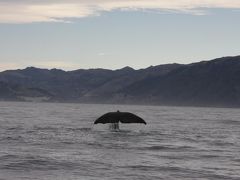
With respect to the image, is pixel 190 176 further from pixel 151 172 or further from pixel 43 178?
pixel 43 178

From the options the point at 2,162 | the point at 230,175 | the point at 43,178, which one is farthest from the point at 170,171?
the point at 2,162

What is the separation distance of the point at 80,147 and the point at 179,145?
8039 millimetres

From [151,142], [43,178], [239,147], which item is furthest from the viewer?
[151,142]

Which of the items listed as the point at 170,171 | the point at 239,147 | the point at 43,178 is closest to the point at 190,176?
the point at 170,171

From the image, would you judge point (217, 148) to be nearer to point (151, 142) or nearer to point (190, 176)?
point (151, 142)

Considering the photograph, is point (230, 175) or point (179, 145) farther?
point (179, 145)

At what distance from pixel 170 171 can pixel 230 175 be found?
2.92 metres

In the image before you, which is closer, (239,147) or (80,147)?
(80,147)

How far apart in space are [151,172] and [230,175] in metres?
3.78

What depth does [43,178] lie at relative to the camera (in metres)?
23.8

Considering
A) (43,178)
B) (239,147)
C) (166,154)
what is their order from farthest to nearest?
(239,147) < (166,154) < (43,178)

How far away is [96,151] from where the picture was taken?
34.8 metres

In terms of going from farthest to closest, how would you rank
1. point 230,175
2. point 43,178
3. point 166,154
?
1. point 166,154
2. point 230,175
3. point 43,178

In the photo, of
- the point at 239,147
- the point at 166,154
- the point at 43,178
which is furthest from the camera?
the point at 239,147
